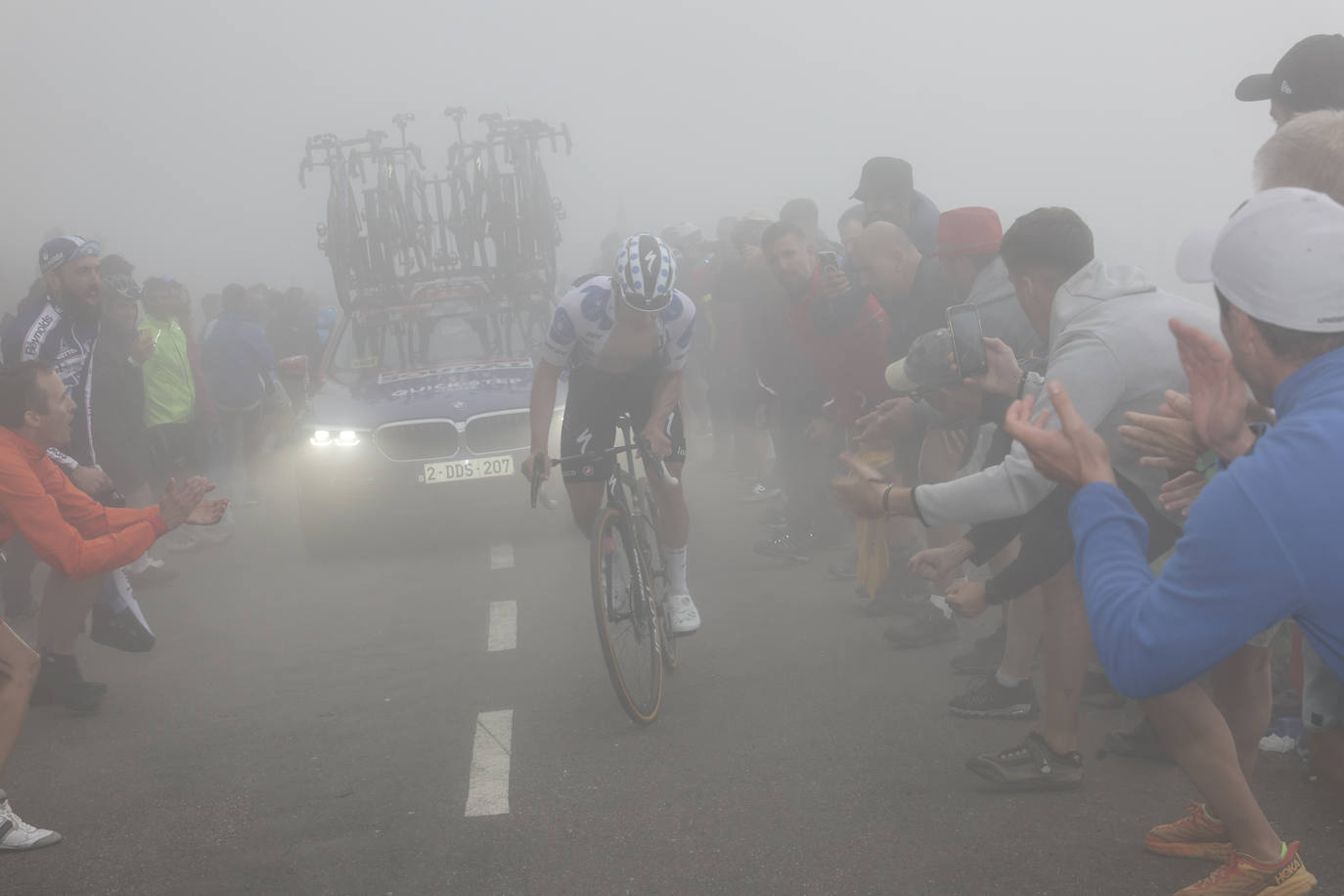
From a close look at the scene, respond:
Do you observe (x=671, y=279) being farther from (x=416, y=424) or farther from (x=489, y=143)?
(x=489, y=143)

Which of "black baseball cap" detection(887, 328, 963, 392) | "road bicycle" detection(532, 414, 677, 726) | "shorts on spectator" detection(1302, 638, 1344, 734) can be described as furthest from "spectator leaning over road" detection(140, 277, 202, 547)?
"shorts on spectator" detection(1302, 638, 1344, 734)

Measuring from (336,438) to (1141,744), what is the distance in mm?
6682

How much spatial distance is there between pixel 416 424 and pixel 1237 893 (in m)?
7.64

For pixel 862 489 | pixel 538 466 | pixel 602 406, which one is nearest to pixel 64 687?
pixel 538 466

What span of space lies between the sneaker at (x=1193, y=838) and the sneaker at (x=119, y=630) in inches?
183

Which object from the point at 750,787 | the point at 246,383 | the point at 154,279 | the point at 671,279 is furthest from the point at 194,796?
the point at 246,383

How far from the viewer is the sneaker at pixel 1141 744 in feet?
16.5

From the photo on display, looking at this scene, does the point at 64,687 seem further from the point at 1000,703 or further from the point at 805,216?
the point at 805,216

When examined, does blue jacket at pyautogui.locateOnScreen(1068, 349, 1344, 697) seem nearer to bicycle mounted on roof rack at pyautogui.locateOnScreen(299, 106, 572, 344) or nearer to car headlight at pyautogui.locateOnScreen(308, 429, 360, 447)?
car headlight at pyautogui.locateOnScreen(308, 429, 360, 447)

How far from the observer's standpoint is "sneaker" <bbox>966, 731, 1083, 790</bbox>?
15.6 ft

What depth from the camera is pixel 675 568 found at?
691 centimetres

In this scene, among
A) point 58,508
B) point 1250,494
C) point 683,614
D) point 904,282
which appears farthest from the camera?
point 904,282

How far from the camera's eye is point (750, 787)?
500 cm

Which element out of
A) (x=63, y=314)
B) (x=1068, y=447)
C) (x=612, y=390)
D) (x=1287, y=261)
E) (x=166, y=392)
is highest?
(x=1287, y=261)
